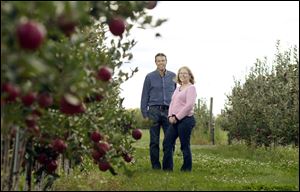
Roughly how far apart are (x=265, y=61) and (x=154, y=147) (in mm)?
11134

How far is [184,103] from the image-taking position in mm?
9641

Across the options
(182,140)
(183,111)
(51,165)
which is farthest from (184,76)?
(51,165)

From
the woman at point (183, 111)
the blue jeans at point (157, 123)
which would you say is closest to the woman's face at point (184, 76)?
the woman at point (183, 111)

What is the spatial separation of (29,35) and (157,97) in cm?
768

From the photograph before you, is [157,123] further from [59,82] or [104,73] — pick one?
[59,82]

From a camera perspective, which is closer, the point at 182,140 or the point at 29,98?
the point at 29,98

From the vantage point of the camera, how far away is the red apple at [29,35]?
260 cm

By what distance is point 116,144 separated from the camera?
6512 mm

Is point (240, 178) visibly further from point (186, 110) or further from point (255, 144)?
point (255, 144)

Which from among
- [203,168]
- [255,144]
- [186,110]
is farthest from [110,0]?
[255,144]

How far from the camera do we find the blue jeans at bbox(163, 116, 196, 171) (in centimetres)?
961

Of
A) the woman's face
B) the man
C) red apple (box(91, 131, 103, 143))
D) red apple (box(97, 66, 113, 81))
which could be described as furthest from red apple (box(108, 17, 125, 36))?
the man

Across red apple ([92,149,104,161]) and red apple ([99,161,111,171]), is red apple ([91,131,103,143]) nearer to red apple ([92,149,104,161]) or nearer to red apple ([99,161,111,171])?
red apple ([92,149,104,161])

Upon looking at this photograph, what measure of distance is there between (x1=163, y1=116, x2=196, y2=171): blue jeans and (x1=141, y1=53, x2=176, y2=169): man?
31 centimetres
